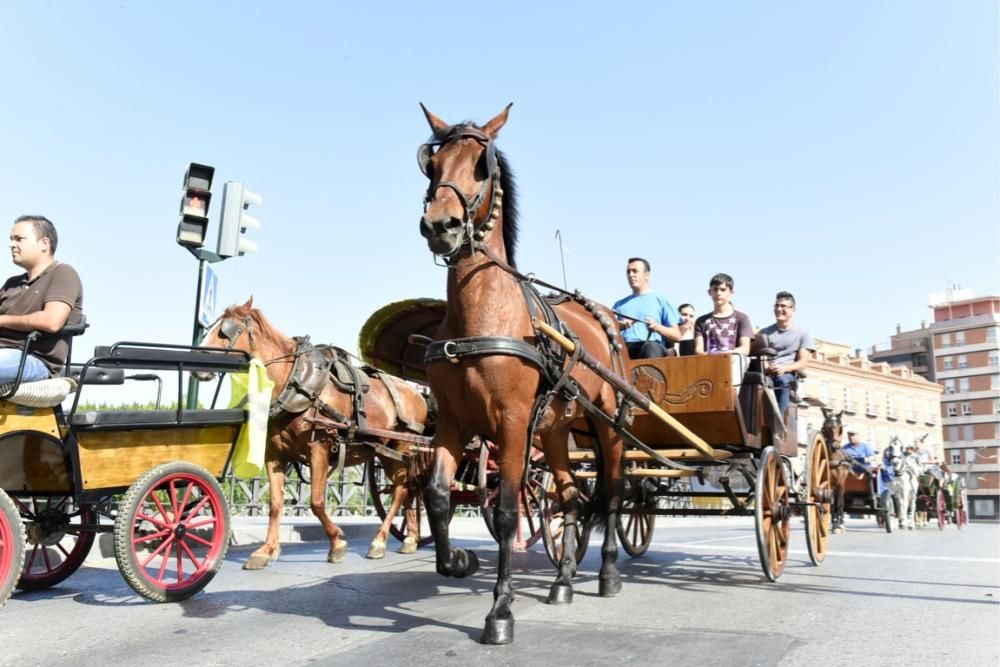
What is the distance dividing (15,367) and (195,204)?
14.8 feet

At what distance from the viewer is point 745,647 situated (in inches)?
172

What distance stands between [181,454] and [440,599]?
2146 mm

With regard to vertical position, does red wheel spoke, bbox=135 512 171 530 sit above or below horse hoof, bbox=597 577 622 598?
above

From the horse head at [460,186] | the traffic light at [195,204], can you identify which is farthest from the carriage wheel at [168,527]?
the traffic light at [195,204]

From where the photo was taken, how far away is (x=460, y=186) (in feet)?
15.6

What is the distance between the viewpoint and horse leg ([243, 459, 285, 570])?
314 inches

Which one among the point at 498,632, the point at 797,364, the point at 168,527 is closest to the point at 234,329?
the point at 168,527

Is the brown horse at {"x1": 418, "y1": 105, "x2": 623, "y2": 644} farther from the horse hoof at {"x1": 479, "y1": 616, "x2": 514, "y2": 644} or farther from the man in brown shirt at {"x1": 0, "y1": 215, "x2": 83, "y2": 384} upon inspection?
the man in brown shirt at {"x1": 0, "y1": 215, "x2": 83, "y2": 384}

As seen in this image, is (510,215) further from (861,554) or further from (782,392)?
(861,554)

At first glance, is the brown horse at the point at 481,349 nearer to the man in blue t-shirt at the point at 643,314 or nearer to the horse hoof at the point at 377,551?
the man in blue t-shirt at the point at 643,314

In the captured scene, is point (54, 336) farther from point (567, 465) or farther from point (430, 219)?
point (567, 465)

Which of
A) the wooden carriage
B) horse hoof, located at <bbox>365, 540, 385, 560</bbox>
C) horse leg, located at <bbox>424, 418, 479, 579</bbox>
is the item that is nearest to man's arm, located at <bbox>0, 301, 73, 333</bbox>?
the wooden carriage

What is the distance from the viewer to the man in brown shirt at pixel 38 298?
17.9ft

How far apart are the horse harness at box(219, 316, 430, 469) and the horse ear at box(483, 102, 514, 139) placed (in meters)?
4.30
